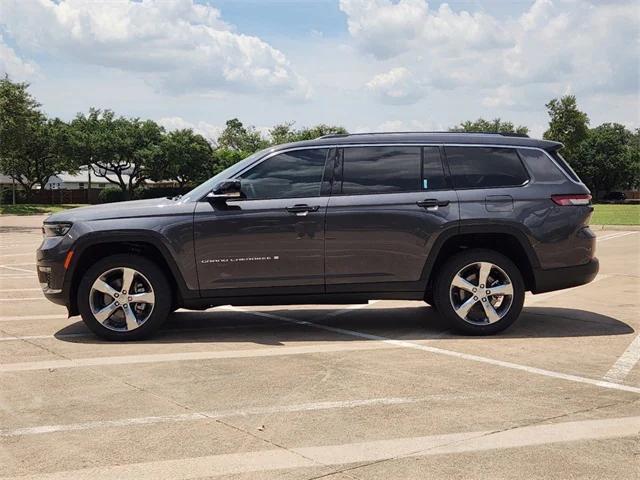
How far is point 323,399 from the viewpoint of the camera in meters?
4.75

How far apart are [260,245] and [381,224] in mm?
1145

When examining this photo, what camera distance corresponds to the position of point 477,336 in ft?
22.1

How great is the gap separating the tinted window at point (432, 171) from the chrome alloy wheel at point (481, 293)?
32.9 inches

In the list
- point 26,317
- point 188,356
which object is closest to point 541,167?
point 188,356

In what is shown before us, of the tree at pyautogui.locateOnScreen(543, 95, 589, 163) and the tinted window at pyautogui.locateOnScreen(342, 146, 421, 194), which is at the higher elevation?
the tree at pyautogui.locateOnScreen(543, 95, 589, 163)

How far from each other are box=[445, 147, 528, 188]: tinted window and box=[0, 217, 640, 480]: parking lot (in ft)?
4.87

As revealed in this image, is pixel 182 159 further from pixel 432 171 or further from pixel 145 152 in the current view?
pixel 432 171

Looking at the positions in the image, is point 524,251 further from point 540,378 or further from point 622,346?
point 540,378

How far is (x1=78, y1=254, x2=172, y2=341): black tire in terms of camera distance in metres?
6.60

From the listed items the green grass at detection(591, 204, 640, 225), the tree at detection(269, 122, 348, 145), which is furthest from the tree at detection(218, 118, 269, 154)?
the green grass at detection(591, 204, 640, 225)

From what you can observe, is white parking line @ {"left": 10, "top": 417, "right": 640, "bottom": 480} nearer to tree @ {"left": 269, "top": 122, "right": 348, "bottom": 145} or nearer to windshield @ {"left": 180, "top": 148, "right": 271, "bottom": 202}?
windshield @ {"left": 180, "top": 148, "right": 271, "bottom": 202}

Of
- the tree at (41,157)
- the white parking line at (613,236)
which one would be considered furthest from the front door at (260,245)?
the tree at (41,157)

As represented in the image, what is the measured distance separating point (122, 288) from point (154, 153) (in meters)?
65.7

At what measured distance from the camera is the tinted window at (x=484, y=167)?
22.4ft
